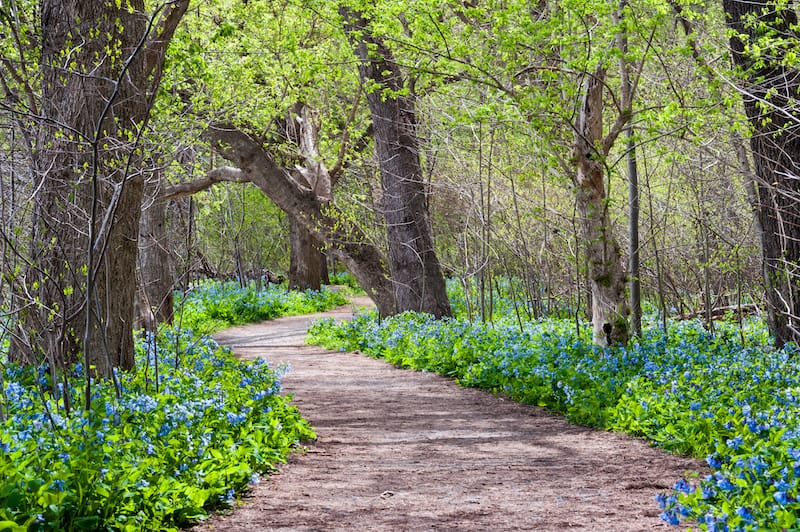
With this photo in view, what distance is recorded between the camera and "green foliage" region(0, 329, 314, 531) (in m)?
3.65

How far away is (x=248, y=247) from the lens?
99.4 feet

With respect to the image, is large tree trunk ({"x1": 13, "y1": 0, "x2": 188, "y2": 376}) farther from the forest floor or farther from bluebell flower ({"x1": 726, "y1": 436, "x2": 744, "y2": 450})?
bluebell flower ({"x1": 726, "y1": 436, "x2": 744, "y2": 450})

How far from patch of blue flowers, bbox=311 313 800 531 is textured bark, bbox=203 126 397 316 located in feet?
10.3

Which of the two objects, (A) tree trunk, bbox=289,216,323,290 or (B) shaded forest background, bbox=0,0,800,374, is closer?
(B) shaded forest background, bbox=0,0,800,374

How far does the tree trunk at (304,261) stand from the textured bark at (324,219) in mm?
8899

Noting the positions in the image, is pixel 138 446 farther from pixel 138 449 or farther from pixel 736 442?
pixel 736 442

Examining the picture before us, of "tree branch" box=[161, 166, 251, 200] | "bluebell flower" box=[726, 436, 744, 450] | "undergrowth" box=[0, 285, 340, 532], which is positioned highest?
"tree branch" box=[161, 166, 251, 200]

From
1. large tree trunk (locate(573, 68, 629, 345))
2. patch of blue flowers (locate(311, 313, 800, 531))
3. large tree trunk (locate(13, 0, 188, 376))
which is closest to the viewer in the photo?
patch of blue flowers (locate(311, 313, 800, 531))

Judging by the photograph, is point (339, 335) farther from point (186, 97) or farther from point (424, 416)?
point (424, 416)

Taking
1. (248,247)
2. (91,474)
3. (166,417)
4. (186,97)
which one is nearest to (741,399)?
(166,417)

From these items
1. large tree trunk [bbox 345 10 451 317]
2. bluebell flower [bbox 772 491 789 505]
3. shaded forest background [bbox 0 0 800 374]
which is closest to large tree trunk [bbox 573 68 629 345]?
shaded forest background [bbox 0 0 800 374]

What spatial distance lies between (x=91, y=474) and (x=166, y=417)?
1.27m

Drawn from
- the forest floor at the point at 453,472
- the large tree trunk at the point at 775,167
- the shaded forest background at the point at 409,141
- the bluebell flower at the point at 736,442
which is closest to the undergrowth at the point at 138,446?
the forest floor at the point at 453,472

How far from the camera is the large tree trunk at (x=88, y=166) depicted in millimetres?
6492
